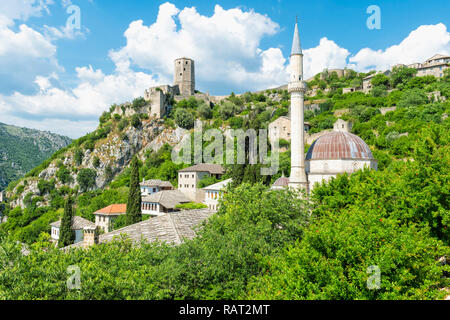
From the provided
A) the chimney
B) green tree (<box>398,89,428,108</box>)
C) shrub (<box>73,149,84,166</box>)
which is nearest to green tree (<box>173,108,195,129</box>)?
shrub (<box>73,149,84,166</box>)

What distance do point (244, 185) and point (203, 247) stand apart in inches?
335

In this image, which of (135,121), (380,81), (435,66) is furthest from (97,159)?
(435,66)

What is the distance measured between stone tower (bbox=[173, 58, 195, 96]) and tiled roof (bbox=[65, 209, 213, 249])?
→ 80.5m

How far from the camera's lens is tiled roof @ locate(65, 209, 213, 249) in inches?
644

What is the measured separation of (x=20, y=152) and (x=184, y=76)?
113 m

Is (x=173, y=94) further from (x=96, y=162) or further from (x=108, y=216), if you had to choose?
(x=108, y=216)

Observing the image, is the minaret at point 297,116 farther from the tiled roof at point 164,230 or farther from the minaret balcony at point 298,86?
the tiled roof at point 164,230

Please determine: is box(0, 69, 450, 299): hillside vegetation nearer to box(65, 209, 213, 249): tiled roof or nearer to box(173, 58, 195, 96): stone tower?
box(65, 209, 213, 249): tiled roof

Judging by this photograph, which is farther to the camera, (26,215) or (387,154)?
(26,215)

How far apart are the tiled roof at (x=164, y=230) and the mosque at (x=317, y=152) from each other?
10.5 meters

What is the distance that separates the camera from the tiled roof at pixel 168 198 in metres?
46.8

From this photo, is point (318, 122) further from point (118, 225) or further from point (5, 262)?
point (5, 262)

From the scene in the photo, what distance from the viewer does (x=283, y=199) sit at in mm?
19031
